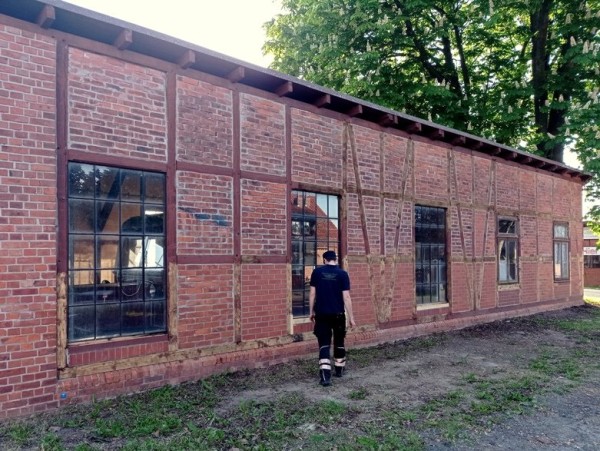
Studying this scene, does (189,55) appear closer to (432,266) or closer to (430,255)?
(430,255)

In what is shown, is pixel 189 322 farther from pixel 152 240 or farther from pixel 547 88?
pixel 547 88

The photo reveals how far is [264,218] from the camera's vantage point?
7488 mm

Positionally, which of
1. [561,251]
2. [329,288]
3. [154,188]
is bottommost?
[329,288]

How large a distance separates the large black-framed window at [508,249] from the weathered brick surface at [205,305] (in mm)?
8648

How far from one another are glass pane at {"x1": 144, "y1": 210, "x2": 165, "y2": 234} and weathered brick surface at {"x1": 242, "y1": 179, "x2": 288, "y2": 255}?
50.6 inches

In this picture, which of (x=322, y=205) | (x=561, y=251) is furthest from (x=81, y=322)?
(x=561, y=251)

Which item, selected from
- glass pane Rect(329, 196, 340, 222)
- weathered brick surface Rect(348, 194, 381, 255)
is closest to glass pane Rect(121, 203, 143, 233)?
glass pane Rect(329, 196, 340, 222)

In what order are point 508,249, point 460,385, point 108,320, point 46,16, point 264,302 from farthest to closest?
point 508,249 → point 264,302 → point 460,385 → point 108,320 → point 46,16

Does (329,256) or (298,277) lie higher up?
(329,256)

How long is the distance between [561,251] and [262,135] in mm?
12657

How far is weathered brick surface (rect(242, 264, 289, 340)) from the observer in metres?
7.16

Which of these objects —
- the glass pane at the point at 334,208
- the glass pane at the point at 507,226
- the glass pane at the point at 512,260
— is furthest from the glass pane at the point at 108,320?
the glass pane at the point at 512,260

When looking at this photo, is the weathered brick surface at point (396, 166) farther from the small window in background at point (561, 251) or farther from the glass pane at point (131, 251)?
the small window in background at point (561, 251)

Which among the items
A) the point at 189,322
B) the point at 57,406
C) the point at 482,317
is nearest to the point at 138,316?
the point at 189,322
